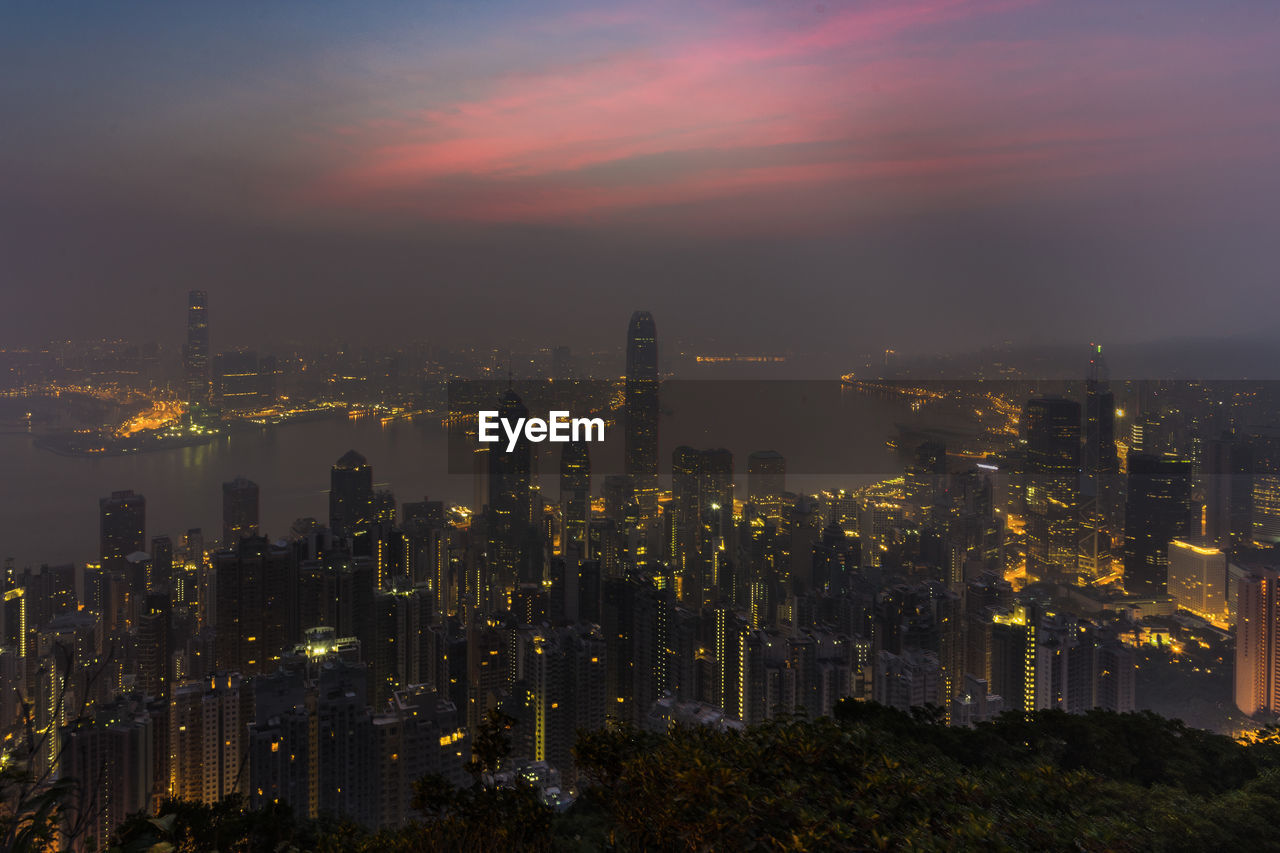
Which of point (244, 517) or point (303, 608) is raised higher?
point (244, 517)

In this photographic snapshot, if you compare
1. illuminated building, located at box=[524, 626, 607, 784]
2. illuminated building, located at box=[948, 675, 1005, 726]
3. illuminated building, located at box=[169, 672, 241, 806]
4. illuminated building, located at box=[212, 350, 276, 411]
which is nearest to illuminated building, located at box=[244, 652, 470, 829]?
illuminated building, located at box=[169, 672, 241, 806]

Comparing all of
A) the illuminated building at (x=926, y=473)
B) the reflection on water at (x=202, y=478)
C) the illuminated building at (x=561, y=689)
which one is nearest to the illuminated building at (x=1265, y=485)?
the illuminated building at (x=926, y=473)

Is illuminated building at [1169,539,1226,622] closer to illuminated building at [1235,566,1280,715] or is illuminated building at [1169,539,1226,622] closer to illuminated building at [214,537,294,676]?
illuminated building at [1235,566,1280,715]

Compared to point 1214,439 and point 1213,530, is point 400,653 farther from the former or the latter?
point 1214,439

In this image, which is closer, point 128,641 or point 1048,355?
point 128,641

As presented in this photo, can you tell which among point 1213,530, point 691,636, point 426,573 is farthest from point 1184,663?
point 426,573

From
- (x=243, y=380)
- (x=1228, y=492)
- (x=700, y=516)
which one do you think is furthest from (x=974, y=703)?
(x=243, y=380)

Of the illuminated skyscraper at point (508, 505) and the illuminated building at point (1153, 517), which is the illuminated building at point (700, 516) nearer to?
the illuminated skyscraper at point (508, 505)
